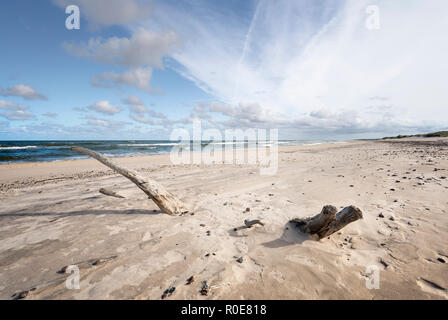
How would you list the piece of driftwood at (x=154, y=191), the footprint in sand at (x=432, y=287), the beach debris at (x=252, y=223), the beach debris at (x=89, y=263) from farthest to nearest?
the piece of driftwood at (x=154, y=191) → the beach debris at (x=252, y=223) → the beach debris at (x=89, y=263) → the footprint in sand at (x=432, y=287)

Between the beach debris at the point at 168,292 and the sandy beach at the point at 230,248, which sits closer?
the beach debris at the point at 168,292

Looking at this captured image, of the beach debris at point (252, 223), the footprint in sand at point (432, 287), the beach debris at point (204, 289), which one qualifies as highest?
the beach debris at point (252, 223)

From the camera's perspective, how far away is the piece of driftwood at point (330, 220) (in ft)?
10.2

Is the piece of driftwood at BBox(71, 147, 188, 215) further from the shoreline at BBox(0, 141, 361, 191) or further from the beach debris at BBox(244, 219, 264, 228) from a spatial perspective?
the shoreline at BBox(0, 141, 361, 191)

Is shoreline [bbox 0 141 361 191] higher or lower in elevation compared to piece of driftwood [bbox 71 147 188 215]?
lower

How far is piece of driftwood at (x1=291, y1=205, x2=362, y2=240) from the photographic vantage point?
10.2ft

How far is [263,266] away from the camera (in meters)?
2.80

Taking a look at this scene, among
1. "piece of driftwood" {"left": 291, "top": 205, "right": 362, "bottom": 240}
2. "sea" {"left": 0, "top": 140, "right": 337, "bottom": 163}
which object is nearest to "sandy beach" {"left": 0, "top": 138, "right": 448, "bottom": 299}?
"piece of driftwood" {"left": 291, "top": 205, "right": 362, "bottom": 240}

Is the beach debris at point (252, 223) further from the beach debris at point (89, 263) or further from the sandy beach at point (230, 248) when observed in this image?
the beach debris at point (89, 263)

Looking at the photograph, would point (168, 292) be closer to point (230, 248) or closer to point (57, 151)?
point (230, 248)

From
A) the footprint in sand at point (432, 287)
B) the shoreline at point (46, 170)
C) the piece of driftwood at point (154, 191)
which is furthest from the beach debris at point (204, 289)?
the shoreline at point (46, 170)

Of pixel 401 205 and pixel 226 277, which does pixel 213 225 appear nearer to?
pixel 226 277
